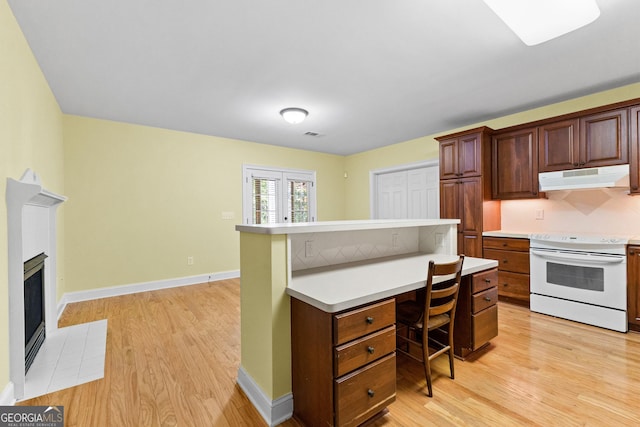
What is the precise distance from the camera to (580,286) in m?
3.04

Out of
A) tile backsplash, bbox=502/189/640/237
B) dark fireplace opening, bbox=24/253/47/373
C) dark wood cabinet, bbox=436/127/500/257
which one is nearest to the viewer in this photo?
dark fireplace opening, bbox=24/253/47/373

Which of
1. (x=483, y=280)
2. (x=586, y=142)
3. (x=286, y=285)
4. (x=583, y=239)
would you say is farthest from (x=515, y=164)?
(x=286, y=285)

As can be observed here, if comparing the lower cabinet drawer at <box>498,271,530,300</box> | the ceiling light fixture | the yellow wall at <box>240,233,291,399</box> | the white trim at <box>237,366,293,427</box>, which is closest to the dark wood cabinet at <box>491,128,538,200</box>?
the lower cabinet drawer at <box>498,271,530,300</box>

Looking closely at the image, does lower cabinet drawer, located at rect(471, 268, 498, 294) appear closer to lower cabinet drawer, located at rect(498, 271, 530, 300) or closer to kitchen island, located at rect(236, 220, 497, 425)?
kitchen island, located at rect(236, 220, 497, 425)

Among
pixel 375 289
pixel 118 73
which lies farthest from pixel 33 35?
pixel 375 289

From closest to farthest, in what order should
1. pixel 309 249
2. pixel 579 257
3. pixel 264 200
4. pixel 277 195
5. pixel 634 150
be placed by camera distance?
pixel 309 249 < pixel 634 150 < pixel 579 257 < pixel 264 200 < pixel 277 195

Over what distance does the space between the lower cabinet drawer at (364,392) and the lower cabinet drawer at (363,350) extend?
0.04 metres

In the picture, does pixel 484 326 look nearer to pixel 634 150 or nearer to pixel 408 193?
pixel 634 150

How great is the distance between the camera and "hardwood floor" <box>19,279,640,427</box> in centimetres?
170

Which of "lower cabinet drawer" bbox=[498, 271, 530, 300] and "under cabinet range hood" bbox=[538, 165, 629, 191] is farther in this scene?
"lower cabinet drawer" bbox=[498, 271, 530, 300]

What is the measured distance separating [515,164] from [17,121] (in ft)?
16.5

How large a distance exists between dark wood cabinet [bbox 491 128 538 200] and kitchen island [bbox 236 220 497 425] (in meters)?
1.98

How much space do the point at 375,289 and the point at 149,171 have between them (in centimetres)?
422

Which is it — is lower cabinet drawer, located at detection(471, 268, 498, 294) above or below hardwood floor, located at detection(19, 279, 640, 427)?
above
